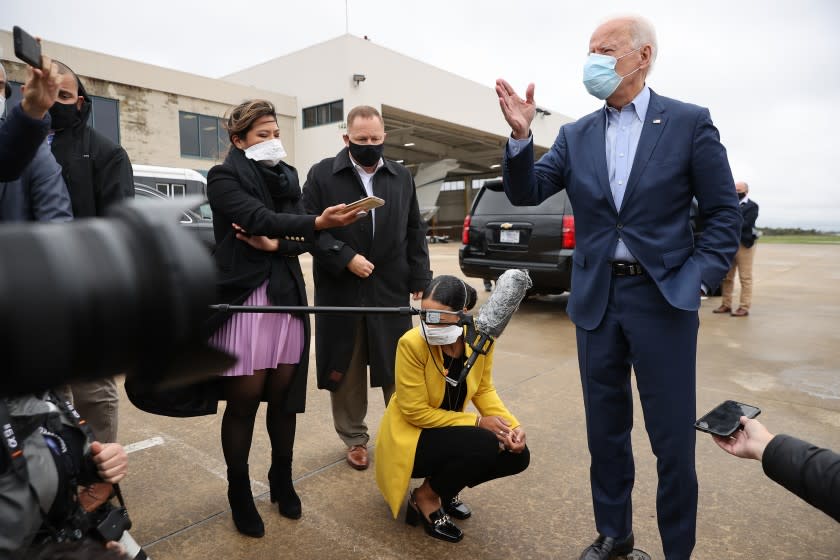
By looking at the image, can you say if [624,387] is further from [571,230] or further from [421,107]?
[421,107]

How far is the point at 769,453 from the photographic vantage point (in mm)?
1520

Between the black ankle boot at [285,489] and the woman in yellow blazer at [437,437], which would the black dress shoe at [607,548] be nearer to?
the woman in yellow blazer at [437,437]

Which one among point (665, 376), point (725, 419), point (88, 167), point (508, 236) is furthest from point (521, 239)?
point (725, 419)

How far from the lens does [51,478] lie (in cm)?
153

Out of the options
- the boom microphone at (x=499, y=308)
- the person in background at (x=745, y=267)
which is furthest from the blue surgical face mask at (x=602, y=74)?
the person in background at (x=745, y=267)

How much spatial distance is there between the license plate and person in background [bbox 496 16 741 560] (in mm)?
5195

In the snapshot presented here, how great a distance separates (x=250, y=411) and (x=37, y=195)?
3.96ft

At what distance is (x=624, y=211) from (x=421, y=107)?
26.4 m

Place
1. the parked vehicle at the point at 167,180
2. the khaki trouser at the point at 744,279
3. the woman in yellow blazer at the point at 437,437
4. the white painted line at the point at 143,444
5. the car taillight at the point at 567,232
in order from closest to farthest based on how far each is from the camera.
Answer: the woman in yellow blazer at the point at 437,437 < the white painted line at the point at 143,444 < the car taillight at the point at 567,232 < the khaki trouser at the point at 744,279 < the parked vehicle at the point at 167,180

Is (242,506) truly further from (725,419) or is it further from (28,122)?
(725,419)

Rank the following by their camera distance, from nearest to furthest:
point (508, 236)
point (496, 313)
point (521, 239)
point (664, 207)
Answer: point (496, 313), point (664, 207), point (521, 239), point (508, 236)

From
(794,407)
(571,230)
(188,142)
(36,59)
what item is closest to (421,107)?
(188,142)

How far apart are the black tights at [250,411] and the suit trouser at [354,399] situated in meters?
0.52

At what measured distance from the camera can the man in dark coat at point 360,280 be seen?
319cm
